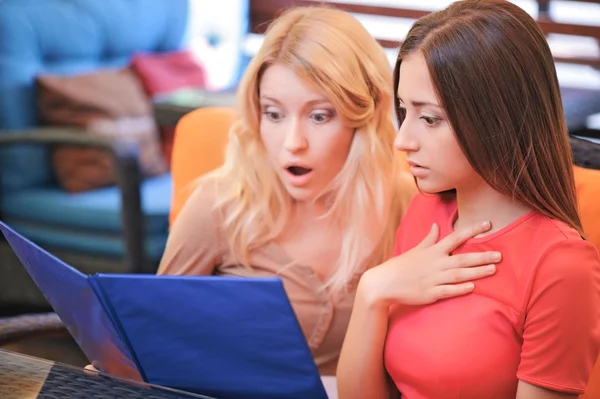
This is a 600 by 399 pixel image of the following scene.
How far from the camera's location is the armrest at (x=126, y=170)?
8.16 ft

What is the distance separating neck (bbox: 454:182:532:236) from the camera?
40.7 inches

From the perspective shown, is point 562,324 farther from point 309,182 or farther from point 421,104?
point 309,182

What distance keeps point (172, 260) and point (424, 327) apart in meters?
0.53

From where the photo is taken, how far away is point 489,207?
1.05 m

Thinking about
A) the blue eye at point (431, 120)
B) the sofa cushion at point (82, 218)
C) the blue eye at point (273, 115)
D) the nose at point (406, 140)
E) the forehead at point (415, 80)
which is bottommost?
the sofa cushion at point (82, 218)

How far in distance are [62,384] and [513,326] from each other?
507 mm

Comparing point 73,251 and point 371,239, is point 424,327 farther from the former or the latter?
point 73,251

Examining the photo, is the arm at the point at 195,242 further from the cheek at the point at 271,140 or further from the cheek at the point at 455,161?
the cheek at the point at 455,161

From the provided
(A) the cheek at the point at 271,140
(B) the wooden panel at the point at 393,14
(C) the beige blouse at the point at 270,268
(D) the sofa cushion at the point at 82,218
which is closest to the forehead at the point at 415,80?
(A) the cheek at the point at 271,140

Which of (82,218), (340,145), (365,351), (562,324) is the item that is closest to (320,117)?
(340,145)

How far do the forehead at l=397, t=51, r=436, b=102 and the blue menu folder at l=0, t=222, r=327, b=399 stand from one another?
29cm

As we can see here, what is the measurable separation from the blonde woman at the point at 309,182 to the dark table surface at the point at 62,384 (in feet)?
1.50

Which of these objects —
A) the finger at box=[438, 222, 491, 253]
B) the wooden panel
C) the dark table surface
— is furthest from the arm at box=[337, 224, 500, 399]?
the wooden panel

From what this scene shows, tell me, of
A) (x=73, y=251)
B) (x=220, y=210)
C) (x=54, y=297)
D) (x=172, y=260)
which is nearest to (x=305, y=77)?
(x=220, y=210)
